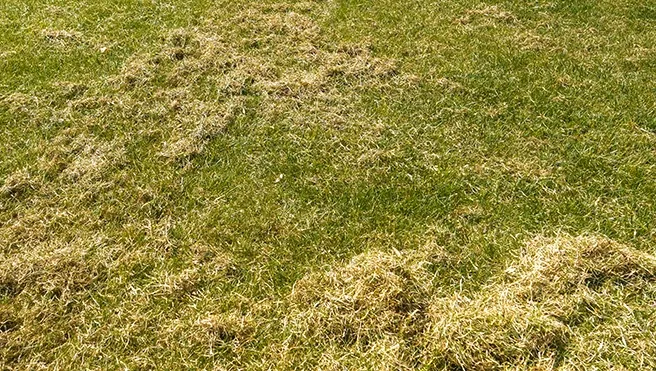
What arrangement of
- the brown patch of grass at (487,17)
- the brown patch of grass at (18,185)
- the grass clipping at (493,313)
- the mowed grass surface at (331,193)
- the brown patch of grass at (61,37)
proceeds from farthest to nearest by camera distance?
the brown patch of grass at (487,17) → the brown patch of grass at (61,37) → the brown patch of grass at (18,185) → the mowed grass surface at (331,193) → the grass clipping at (493,313)

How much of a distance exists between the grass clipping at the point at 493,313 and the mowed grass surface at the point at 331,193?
17 mm

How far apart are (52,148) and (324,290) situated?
12.6 feet

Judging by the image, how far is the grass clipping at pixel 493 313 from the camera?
3668 millimetres

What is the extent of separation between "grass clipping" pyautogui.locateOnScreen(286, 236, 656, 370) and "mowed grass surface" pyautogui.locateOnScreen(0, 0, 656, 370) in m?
0.02

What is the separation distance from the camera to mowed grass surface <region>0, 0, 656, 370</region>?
12.8ft

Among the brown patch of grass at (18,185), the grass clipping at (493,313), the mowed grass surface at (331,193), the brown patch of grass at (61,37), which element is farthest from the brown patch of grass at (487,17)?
the brown patch of grass at (18,185)

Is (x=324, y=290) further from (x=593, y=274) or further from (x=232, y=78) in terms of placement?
(x=232, y=78)

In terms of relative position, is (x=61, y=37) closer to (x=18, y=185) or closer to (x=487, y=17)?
(x=18, y=185)

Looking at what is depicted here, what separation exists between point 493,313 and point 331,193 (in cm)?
212

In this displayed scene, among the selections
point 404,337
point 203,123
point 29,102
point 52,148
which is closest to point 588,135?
point 404,337

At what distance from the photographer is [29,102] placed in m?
6.62

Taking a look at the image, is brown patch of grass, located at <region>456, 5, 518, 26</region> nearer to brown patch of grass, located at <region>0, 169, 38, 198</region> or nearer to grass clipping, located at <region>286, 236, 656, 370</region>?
grass clipping, located at <region>286, 236, 656, 370</region>

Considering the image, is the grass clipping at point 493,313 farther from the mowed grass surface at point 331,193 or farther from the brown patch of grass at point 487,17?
the brown patch of grass at point 487,17

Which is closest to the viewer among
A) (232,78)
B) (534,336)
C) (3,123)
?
(534,336)
